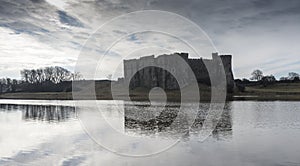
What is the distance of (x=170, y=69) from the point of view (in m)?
143

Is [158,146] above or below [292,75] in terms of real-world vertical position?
below

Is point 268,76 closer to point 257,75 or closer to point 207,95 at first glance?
point 257,75

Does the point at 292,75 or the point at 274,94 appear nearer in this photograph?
the point at 274,94

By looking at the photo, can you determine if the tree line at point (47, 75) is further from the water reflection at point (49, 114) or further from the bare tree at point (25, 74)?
the water reflection at point (49, 114)

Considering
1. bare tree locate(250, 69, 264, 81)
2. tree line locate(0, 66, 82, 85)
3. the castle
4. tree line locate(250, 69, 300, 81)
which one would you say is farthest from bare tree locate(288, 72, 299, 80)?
tree line locate(0, 66, 82, 85)

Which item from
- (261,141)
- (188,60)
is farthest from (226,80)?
(261,141)

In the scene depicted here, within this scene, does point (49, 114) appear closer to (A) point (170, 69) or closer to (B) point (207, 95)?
(B) point (207, 95)

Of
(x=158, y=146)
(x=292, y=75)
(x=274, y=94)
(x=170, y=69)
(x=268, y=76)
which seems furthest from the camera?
(x=292, y=75)

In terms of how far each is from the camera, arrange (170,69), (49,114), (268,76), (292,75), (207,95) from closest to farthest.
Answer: (49,114), (207,95), (170,69), (268,76), (292,75)

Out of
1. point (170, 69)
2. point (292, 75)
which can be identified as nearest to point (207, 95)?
point (170, 69)

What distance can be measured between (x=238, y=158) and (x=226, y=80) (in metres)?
119

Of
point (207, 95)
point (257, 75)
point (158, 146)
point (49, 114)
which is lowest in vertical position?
point (158, 146)

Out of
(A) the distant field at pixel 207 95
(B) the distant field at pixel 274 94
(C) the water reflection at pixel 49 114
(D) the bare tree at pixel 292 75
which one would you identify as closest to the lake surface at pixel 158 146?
(C) the water reflection at pixel 49 114

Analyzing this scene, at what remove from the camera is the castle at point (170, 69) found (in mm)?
135075
